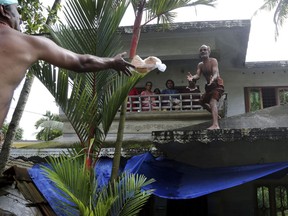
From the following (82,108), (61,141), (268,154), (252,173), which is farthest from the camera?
(61,141)

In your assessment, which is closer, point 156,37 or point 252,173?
point 252,173

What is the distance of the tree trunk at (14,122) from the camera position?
5441mm

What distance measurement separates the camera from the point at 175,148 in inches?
254

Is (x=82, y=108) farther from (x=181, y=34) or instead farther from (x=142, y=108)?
(x=181, y=34)

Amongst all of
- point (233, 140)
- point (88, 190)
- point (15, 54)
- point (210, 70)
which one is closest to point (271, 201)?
point (233, 140)

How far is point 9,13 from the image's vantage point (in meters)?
2.12

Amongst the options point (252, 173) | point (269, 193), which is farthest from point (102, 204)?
point (269, 193)

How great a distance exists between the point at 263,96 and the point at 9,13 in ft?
35.4

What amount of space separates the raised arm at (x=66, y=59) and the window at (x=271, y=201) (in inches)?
230

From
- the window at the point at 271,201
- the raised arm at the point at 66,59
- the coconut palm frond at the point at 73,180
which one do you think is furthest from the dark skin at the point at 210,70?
the raised arm at the point at 66,59

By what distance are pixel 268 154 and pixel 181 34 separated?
14.5 feet

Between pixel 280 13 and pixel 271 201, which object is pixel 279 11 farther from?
pixel 271 201

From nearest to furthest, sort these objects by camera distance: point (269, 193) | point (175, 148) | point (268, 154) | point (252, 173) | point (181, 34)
→ point (252, 173) → point (175, 148) → point (268, 154) → point (269, 193) → point (181, 34)

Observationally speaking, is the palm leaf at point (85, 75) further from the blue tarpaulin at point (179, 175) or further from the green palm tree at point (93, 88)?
the blue tarpaulin at point (179, 175)
